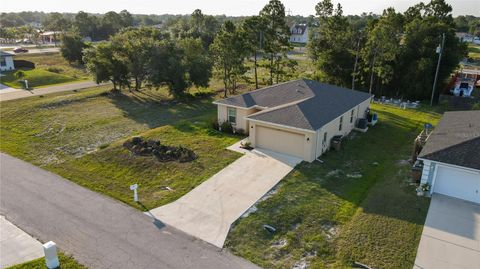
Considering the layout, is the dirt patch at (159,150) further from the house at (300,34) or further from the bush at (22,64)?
the house at (300,34)

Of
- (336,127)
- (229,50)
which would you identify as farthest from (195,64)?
(336,127)

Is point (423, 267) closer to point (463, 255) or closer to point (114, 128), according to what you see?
point (463, 255)

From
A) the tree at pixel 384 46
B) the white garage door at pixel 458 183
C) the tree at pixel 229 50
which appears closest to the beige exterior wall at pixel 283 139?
the white garage door at pixel 458 183

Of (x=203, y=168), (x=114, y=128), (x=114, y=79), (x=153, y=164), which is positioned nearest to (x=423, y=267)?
(x=203, y=168)

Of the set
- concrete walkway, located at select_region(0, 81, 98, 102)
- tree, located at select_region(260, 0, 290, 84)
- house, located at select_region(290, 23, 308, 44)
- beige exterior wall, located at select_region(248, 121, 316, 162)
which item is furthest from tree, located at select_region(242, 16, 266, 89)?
house, located at select_region(290, 23, 308, 44)

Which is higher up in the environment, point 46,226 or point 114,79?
point 114,79

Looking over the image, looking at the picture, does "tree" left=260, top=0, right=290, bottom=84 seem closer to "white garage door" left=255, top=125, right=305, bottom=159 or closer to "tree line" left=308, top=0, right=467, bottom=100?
"tree line" left=308, top=0, right=467, bottom=100

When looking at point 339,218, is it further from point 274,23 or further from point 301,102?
point 274,23

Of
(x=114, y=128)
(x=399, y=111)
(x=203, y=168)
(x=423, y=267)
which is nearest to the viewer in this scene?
(x=423, y=267)
